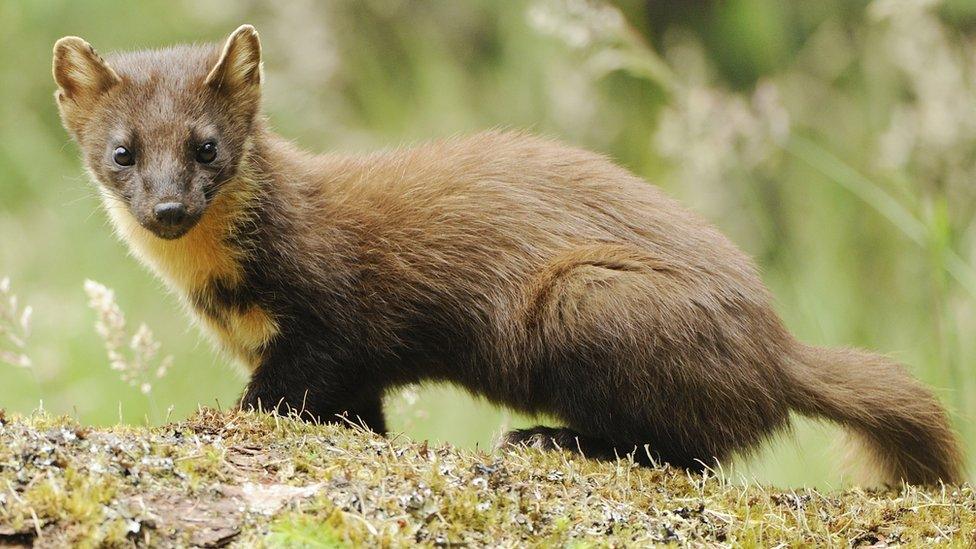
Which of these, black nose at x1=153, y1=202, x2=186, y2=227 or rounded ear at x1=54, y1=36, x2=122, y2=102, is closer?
black nose at x1=153, y1=202, x2=186, y2=227

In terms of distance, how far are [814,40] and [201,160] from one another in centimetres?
605

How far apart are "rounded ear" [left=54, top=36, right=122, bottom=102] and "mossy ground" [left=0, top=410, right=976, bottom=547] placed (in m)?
2.02

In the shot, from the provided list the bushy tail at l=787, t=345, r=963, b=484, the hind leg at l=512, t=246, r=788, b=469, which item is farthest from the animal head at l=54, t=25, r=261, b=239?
the bushy tail at l=787, t=345, r=963, b=484

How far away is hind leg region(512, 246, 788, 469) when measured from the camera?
15.8 feet

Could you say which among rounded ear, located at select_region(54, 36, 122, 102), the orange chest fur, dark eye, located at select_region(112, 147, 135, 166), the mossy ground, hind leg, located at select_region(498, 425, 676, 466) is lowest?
hind leg, located at select_region(498, 425, 676, 466)

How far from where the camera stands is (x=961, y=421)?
579 cm

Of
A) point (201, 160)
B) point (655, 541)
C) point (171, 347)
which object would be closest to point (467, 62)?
point (171, 347)

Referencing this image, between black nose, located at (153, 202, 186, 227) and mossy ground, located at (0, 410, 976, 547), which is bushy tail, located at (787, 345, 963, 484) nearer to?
mossy ground, located at (0, 410, 976, 547)


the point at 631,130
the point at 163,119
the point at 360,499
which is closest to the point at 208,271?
the point at 163,119

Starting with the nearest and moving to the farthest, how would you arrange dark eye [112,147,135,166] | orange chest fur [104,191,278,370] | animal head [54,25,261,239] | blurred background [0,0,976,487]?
animal head [54,25,261,239]
dark eye [112,147,135,166]
orange chest fur [104,191,278,370]
blurred background [0,0,976,487]

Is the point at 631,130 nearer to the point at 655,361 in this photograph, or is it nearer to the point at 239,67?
the point at 239,67

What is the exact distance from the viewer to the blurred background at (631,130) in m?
6.90

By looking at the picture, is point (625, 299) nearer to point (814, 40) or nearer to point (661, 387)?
point (661, 387)

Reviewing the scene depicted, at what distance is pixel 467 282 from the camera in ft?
17.8
